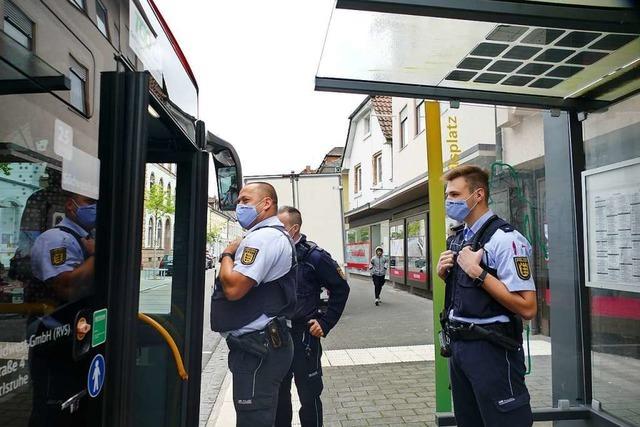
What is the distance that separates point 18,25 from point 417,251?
16.3 m

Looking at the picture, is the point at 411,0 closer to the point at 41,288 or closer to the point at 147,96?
the point at 147,96

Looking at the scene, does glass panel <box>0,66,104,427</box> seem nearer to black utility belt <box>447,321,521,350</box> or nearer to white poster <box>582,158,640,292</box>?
black utility belt <box>447,321,521,350</box>

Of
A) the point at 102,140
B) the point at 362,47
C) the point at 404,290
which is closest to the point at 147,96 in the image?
the point at 102,140

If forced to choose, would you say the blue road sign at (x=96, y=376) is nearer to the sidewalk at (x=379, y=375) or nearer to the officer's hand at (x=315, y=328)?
the officer's hand at (x=315, y=328)

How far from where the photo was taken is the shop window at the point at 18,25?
1062 millimetres

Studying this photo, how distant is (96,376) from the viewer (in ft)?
5.03

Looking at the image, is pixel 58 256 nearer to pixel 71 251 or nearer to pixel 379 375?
pixel 71 251

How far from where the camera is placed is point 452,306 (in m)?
2.75

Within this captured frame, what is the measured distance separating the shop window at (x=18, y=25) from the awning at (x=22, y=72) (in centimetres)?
1

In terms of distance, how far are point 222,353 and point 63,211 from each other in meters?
7.24

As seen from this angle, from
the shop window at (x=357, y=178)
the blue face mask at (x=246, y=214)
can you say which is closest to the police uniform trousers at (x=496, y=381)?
the blue face mask at (x=246, y=214)

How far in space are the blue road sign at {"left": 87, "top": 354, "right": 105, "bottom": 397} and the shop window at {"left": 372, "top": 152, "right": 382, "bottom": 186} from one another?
72.5 ft

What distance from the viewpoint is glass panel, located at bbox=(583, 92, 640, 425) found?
10.6 ft

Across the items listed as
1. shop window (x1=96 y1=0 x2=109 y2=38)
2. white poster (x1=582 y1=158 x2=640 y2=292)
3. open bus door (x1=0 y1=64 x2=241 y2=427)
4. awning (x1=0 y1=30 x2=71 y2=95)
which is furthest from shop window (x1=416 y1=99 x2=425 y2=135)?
awning (x1=0 y1=30 x2=71 y2=95)
